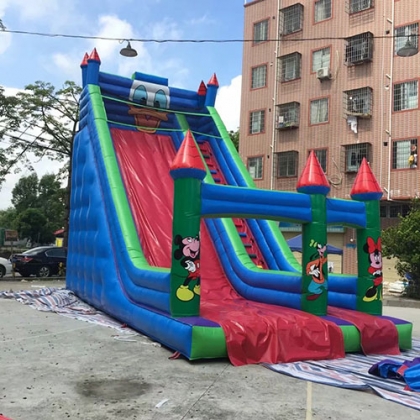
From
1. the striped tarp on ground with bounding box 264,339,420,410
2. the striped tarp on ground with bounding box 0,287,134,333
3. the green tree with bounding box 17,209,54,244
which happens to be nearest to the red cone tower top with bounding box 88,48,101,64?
the striped tarp on ground with bounding box 0,287,134,333

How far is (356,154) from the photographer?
22438 mm

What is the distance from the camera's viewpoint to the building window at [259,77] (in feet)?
86.5

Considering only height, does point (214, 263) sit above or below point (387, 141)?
below

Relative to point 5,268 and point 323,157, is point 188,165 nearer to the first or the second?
point 5,268

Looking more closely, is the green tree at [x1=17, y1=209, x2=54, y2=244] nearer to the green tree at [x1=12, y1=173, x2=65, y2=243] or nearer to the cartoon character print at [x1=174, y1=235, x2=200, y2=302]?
the green tree at [x1=12, y1=173, x2=65, y2=243]

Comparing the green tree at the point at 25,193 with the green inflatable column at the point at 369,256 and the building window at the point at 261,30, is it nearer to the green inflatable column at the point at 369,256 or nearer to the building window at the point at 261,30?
the building window at the point at 261,30

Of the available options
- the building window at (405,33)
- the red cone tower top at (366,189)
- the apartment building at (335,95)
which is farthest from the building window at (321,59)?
the red cone tower top at (366,189)

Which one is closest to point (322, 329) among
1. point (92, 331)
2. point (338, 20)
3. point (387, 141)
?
point (92, 331)

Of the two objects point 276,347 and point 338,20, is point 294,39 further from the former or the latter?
point 276,347

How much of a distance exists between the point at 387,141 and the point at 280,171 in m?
5.35

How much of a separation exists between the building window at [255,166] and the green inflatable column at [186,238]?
19.2 m

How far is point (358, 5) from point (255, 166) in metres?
8.60

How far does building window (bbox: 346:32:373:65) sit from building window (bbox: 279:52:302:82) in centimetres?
261

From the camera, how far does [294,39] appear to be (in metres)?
24.9
